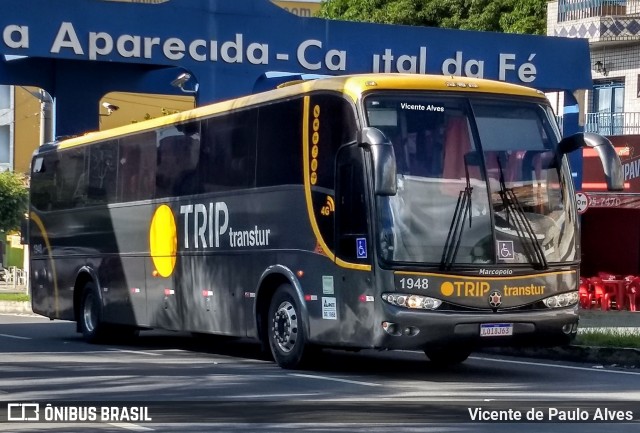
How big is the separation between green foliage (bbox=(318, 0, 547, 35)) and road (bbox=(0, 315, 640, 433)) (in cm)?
2680

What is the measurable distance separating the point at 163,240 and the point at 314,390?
6.12 metres

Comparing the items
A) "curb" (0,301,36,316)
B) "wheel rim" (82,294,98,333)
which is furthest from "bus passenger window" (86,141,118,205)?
"curb" (0,301,36,316)

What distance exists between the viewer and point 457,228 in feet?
45.4

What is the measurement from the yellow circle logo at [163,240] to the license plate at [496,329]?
586 centimetres

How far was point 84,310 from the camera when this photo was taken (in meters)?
21.5

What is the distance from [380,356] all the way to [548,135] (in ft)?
15.6

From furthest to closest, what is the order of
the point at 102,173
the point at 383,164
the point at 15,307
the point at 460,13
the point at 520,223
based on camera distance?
the point at 460,13 < the point at 15,307 < the point at 102,173 < the point at 520,223 < the point at 383,164

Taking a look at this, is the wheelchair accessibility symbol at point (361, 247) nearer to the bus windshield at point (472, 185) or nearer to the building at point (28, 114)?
the bus windshield at point (472, 185)

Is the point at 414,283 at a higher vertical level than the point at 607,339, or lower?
higher

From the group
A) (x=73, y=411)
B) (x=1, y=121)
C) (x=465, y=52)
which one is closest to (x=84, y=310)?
(x=465, y=52)

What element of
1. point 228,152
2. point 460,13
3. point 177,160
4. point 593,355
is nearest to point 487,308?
point 593,355

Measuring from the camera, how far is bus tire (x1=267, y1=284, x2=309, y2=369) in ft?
49.6

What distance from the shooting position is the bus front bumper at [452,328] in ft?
44.9

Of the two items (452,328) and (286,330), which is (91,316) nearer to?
(286,330)
